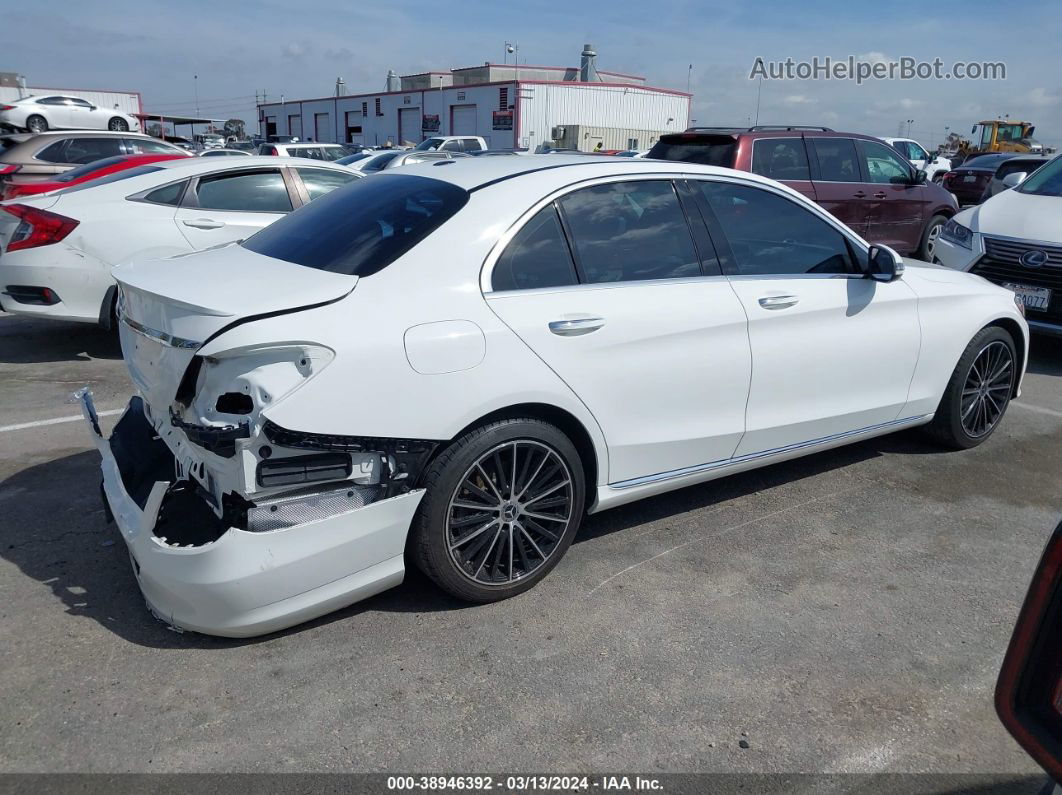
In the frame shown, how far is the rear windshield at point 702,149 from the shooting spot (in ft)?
27.6

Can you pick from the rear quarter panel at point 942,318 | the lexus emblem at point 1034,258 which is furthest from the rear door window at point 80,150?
the lexus emblem at point 1034,258

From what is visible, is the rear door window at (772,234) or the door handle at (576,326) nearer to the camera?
the door handle at (576,326)

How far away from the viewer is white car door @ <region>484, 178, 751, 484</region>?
3252 millimetres

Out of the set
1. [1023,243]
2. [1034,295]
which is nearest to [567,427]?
[1034,295]

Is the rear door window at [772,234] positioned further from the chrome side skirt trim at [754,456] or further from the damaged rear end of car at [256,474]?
the damaged rear end of car at [256,474]

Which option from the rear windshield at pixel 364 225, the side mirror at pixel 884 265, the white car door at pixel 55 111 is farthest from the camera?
the white car door at pixel 55 111

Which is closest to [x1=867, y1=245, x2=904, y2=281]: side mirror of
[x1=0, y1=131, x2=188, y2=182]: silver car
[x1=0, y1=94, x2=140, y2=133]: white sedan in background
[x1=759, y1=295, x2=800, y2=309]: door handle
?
[x1=759, y1=295, x2=800, y2=309]: door handle

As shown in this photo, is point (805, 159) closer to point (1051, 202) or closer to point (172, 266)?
point (1051, 202)

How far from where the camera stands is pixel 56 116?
103 ft

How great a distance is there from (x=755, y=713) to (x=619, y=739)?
1.55ft

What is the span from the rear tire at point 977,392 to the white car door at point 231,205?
198 inches

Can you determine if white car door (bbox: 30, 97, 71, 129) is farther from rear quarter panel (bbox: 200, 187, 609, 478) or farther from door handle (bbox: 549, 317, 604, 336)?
door handle (bbox: 549, 317, 604, 336)

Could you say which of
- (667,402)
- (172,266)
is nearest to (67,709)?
(172,266)

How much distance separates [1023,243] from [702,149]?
3.09 metres
